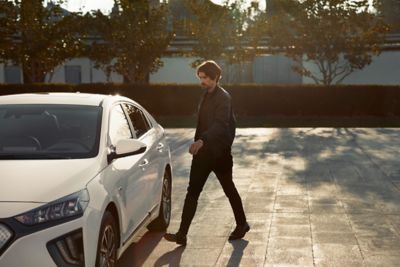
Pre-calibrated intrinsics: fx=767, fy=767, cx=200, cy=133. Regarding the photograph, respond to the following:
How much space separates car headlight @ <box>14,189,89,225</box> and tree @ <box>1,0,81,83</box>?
30483mm

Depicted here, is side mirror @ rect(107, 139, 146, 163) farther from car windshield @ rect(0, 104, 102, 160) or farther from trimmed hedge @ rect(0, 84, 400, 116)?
trimmed hedge @ rect(0, 84, 400, 116)

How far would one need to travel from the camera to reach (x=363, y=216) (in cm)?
947

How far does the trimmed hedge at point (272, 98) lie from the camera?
30422 mm

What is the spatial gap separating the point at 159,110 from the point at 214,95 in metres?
24.3

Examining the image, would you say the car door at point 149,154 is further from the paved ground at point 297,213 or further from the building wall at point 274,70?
the building wall at point 274,70

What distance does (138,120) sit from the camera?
8000mm

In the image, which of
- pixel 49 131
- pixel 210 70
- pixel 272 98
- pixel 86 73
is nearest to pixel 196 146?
pixel 210 70

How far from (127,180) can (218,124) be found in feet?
4.75

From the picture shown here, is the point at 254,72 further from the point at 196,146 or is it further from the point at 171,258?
the point at 171,258

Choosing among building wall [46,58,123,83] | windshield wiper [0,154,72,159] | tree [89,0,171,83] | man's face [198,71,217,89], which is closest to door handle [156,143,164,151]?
man's face [198,71,217,89]

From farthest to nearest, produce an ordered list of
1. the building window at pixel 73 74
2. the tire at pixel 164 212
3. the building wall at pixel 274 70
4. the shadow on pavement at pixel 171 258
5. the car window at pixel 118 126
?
the building wall at pixel 274 70 → the building window at pixel 73 74 → the tire at pixel 164 212 → the shadow on pavement at pixel 171 258 → the car window at pixel 118 126

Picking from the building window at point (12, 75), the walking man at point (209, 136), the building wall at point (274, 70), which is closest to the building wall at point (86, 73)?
the building window at point (12, 75)

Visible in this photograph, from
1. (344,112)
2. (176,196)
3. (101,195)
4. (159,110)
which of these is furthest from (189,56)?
(101,195)

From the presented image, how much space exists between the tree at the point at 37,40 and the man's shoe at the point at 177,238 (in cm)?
2826
